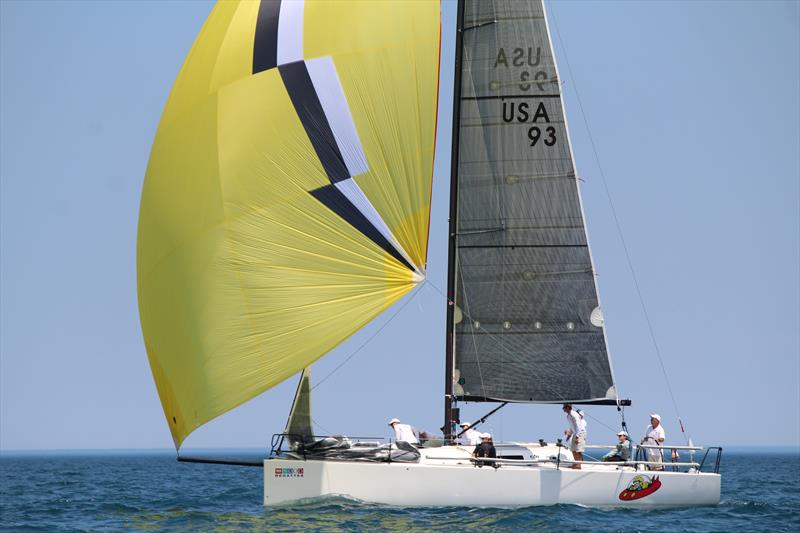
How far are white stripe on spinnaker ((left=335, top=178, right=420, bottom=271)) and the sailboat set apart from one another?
0.07 feet

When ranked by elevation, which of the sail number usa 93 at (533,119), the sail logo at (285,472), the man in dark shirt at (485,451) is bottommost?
the sail logo at (285,472)

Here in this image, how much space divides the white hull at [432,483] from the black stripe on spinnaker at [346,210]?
11.5 feet

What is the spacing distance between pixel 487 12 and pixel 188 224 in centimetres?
660

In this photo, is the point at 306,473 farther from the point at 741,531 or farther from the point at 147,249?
the point at 741,531

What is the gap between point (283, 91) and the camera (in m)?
16.9

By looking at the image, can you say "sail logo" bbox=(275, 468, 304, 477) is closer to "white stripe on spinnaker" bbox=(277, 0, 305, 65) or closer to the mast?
the mast

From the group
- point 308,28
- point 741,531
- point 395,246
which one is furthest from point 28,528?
point 741,531

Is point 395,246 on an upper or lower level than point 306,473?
upper

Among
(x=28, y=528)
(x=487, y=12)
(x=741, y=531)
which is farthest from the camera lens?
(x=487, y=12)

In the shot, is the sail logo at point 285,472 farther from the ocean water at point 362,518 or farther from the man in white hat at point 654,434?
the man in white hat at point 654,434

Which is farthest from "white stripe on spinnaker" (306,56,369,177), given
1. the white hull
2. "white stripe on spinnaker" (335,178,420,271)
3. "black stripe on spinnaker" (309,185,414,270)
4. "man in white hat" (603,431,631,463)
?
"man in white hat" (603,431,631,463)

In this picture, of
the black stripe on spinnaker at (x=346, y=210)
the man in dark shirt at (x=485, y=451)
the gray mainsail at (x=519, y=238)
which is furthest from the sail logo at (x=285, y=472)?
the black stripe on spinnaker at (x=346, y=210)

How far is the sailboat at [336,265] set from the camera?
16.3 metres

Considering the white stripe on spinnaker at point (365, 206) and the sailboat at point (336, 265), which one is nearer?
the sailboat at point (336, 265)
